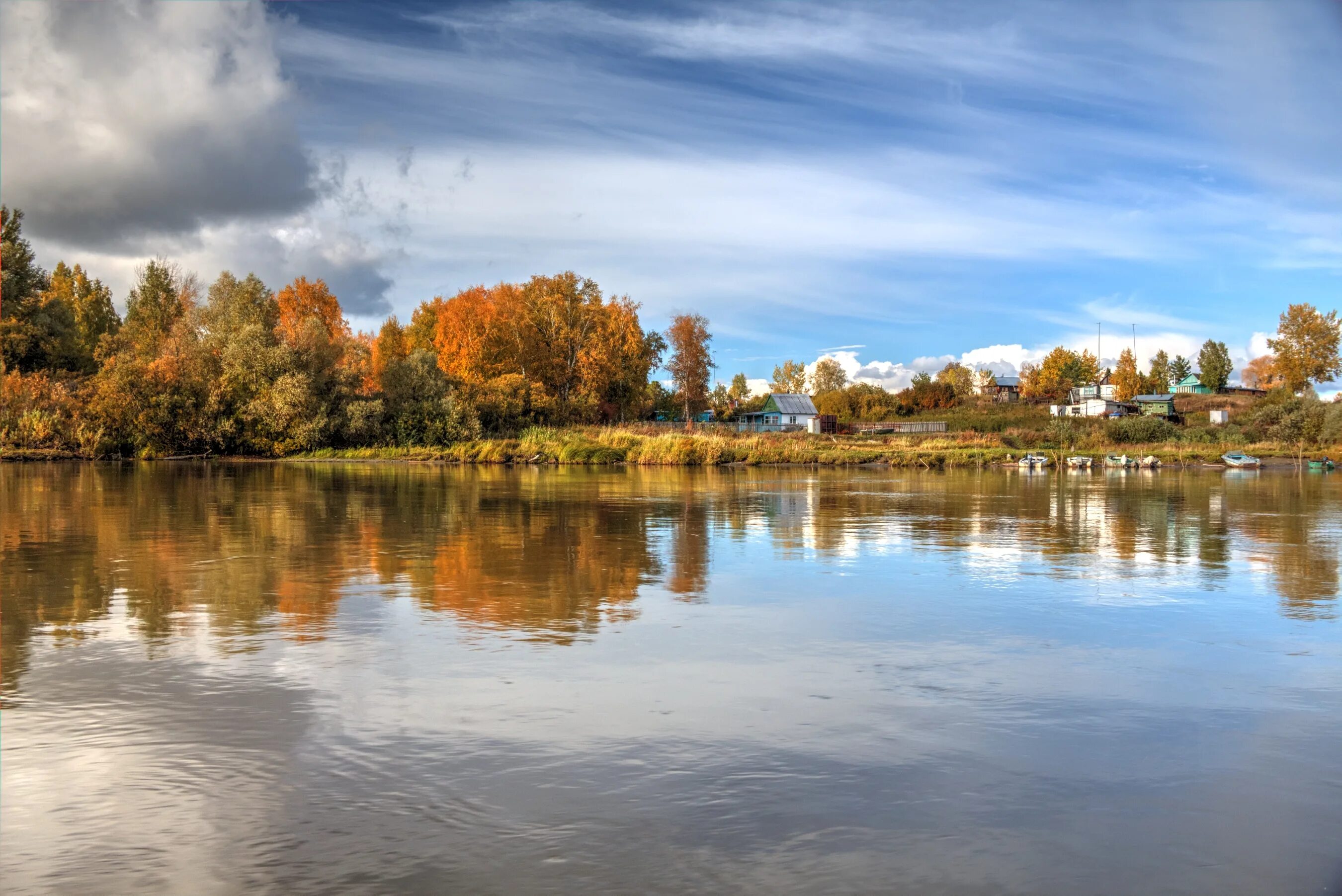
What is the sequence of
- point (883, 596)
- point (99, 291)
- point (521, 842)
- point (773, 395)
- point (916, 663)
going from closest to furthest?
point (521, 842), point (916, 663), point (883, 596), point (99, 291), point (773, 395)

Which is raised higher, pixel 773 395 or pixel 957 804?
pixel 773 395

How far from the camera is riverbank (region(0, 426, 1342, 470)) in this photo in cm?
4697

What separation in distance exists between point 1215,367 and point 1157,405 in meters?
33.4

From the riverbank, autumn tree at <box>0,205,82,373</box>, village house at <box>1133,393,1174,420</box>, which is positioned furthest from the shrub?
autumn tree at <box>0,205,82,373</box>

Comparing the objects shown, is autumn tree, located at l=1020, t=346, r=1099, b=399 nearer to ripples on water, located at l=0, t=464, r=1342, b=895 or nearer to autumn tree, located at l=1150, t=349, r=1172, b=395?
autumn tree, located at l=1150, t=349, r=1172, b=395

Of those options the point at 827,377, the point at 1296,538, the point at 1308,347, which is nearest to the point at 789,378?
the point at 827,377

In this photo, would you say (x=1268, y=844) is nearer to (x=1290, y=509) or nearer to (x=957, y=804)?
(x=957, y=804)

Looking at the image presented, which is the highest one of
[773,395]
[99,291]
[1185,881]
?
[99,291]

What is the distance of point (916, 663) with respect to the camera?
6.98 m

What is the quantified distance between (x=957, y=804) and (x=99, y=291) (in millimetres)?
98940

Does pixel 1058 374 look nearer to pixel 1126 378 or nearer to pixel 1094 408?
pixel 1126 378

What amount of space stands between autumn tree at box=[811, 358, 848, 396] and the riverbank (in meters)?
81.1

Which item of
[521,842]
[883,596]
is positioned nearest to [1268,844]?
[521,842]

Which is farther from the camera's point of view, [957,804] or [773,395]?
[773,395]
